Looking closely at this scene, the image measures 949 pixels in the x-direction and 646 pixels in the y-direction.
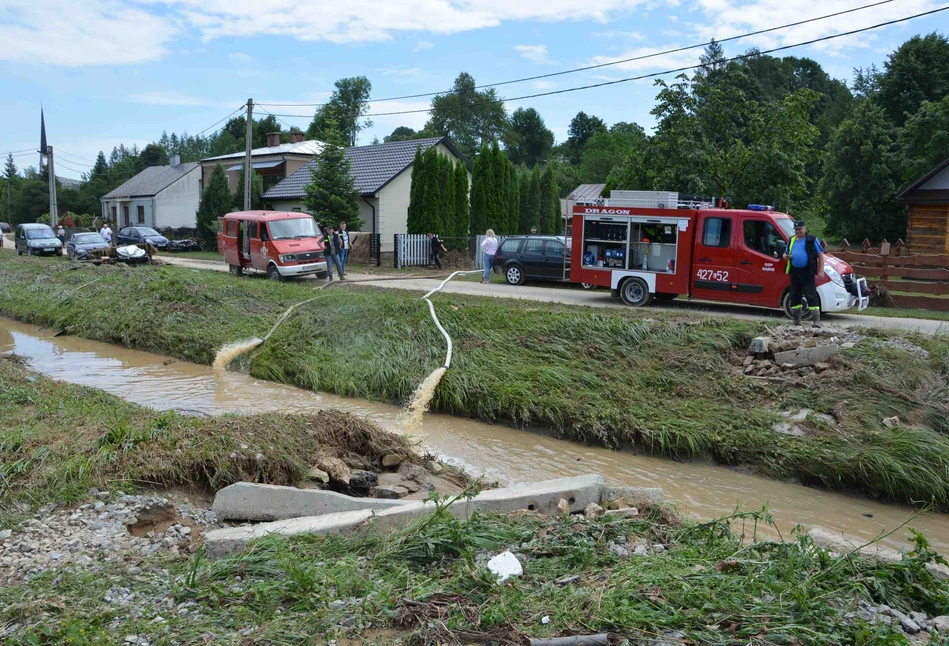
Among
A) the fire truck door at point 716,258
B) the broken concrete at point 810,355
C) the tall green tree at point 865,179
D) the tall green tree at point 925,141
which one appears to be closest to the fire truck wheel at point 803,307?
the fire truck door at point 716,258

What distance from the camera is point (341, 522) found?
5195 mm

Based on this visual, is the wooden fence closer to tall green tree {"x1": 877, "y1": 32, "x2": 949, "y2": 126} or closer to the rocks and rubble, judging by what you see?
the rocks and rubble

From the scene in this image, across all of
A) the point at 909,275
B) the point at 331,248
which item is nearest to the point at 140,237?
the point at 331,248

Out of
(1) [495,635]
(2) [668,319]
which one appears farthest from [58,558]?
(2) [668,319]

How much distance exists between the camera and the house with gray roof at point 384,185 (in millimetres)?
34938

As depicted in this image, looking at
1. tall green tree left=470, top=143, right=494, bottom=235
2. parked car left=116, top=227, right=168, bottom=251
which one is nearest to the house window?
tall green tree left=470, top=143, right=494, bottom=235

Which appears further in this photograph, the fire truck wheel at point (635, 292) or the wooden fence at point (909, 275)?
the fire truck wheel at point (635, 292)

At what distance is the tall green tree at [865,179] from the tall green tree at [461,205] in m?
18.9

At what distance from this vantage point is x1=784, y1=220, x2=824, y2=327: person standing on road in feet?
41.8

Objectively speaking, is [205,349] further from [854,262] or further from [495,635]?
[854,262]

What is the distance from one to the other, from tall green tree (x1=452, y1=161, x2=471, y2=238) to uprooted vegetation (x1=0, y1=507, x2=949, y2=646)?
95.6 feet

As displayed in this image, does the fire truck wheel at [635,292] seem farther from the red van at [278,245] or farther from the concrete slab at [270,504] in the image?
the concrete slab at [270,504]

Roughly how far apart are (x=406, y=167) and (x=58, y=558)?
32.5 metres

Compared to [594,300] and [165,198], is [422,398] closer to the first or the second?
[594,300]
